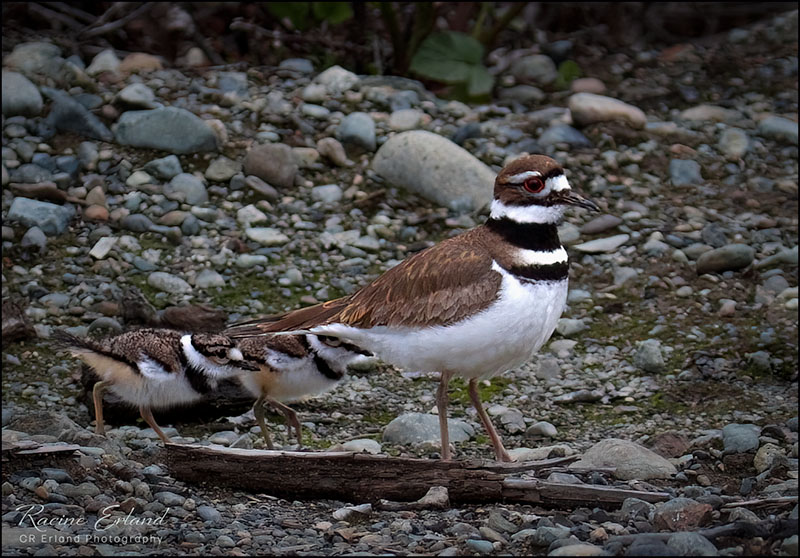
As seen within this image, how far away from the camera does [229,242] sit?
7074mm

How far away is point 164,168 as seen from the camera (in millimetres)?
7527

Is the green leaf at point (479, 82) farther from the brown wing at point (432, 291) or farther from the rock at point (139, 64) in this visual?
the brown wing at point (432, 291)

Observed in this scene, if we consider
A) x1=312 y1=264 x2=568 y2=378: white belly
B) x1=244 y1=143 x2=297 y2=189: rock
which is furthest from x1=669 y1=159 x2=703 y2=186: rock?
x1=312 y1=264 x2=568 y2=378: white belly

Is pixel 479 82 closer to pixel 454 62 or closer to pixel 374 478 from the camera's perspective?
pixel 454 62

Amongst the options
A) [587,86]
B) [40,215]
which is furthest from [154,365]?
[587,86]

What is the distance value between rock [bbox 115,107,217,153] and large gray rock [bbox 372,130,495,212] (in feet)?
4.41

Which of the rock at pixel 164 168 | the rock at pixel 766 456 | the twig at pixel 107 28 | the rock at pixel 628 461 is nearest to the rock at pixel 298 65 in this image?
the twig at pixel 107 28

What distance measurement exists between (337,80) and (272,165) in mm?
1473

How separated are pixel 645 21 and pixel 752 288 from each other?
4740 millimetres

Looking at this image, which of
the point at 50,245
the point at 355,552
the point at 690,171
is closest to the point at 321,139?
the point at 50,245

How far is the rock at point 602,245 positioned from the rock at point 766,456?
2.49 meters

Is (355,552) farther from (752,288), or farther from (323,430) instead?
(752,288)

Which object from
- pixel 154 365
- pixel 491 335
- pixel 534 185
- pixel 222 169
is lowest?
pixel 154 365

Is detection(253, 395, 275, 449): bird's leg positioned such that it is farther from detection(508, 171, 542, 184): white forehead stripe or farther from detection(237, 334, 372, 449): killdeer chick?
detection(508, 171, 542, 184): white forehead stripe
